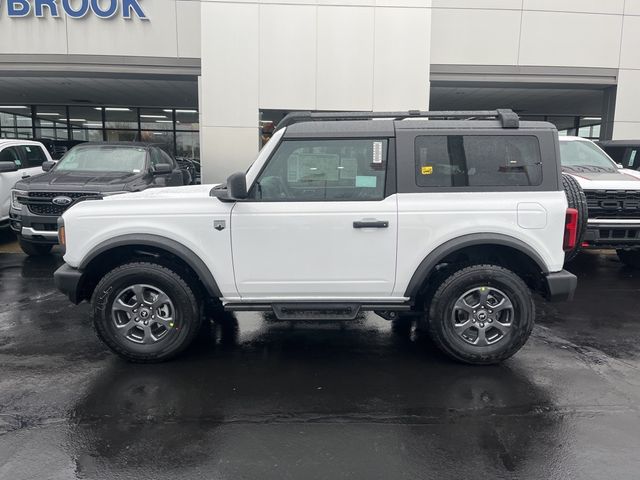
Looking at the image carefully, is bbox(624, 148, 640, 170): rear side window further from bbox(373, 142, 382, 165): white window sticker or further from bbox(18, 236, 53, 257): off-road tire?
bbox(18, 236, 53, 257): off-road tire

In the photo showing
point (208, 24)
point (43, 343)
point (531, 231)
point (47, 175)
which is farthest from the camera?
point (208, 24)

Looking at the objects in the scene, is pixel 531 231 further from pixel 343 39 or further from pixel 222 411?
pixel 343 39

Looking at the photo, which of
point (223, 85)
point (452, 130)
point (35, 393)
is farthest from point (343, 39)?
point (35, 393)

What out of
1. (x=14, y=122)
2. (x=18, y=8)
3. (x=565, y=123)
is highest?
(x=18, y=8)

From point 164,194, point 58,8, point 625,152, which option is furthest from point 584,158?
point 58,8

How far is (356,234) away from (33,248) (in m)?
6.94

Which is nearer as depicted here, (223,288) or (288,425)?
(288,425)

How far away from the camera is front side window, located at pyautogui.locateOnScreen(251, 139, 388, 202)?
435cm

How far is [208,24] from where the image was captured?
1265 centimetres

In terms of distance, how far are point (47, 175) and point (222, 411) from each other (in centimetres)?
680

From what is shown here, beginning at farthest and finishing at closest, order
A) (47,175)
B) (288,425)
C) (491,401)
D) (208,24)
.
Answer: (208,24) → (47,175) → (491,401) → (288,425)

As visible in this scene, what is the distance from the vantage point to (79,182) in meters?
8.37

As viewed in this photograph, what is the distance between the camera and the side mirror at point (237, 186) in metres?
4.14

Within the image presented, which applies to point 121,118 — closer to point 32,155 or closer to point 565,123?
point 32,155
